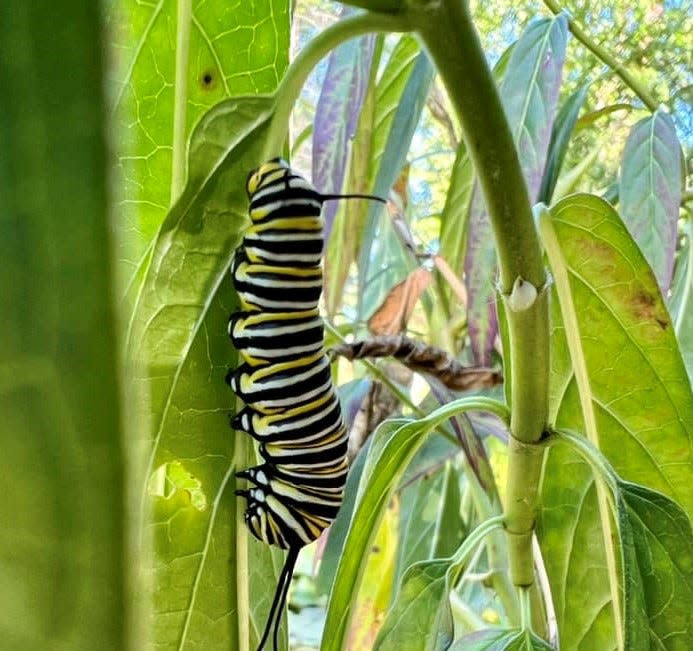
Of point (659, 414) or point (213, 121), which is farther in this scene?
point (659, 414)

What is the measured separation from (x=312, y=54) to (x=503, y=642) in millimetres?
336

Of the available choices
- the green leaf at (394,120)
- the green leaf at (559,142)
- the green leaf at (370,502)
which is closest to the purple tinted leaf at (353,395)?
the green leaf at (394,120)

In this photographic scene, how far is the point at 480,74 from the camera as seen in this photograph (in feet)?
0.95

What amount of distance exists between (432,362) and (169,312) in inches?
17.6

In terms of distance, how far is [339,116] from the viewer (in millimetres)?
676

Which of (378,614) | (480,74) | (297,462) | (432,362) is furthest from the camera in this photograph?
(378,614)

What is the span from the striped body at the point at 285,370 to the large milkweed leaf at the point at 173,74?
0.13 ft

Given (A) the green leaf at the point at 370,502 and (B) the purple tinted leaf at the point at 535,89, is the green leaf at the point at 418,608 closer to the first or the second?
(A) the green leaf at the point at 370,502

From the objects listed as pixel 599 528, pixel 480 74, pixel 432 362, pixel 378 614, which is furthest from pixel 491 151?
pixel 378 614

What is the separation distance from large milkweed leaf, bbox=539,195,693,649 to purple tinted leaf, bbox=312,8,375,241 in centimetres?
24

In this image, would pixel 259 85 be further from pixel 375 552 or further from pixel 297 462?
pixel 375 552

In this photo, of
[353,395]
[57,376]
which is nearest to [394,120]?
[353,395]

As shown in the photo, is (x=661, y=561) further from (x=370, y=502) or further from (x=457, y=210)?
(x=457, y=210)

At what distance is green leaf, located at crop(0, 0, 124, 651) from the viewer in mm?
81
